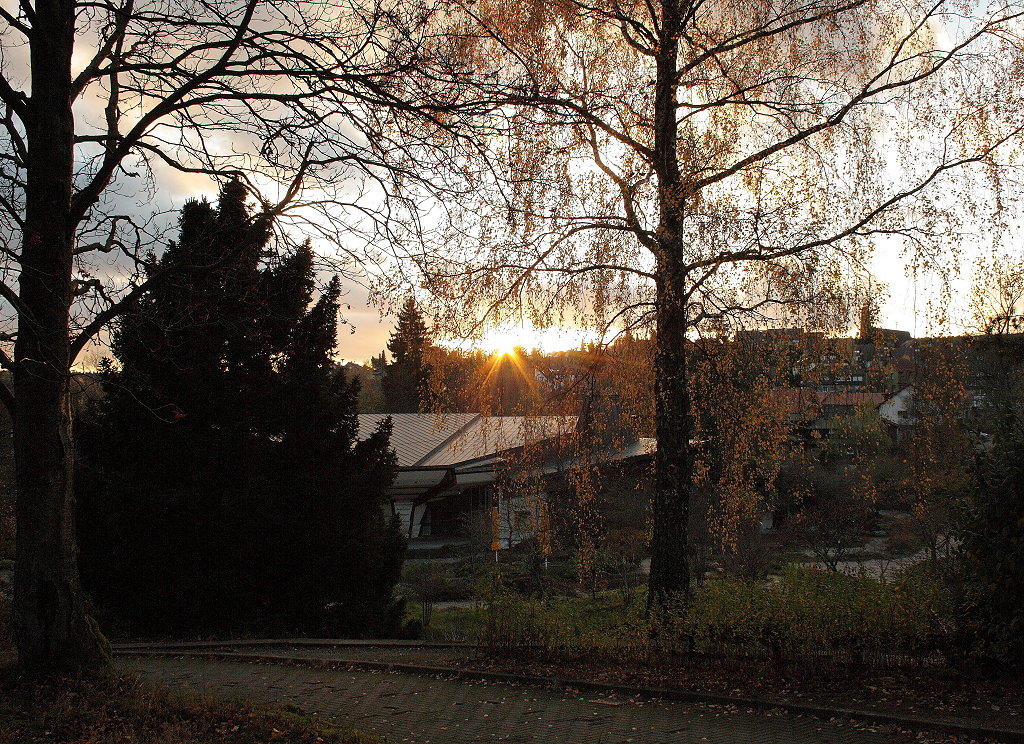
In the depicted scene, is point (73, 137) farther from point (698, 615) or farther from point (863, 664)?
point (863, 664)

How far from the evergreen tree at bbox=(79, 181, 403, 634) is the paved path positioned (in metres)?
4.33

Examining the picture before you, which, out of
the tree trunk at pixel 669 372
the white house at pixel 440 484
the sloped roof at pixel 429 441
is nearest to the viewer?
the tree trunk at pixel 669 372

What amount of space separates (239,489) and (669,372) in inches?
302

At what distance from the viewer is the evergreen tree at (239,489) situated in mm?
12523

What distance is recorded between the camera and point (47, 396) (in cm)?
580

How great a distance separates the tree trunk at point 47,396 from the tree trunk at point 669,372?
6168 millimetres

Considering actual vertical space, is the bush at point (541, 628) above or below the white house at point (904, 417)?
below

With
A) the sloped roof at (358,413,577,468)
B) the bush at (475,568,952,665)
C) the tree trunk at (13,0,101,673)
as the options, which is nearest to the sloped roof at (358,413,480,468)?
the sloped roof at (358,413,577,468)

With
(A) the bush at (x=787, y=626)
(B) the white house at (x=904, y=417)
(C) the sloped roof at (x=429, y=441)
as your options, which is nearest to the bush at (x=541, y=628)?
(A) the bush at (x=787, y=626)

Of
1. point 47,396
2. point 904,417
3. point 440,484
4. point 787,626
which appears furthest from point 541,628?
point 904,417

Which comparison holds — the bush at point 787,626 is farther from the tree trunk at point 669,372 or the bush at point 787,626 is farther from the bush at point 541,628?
the tree trunk at point 669,372

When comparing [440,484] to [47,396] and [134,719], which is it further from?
[134,719]

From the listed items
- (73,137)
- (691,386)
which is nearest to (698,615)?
(691,386)

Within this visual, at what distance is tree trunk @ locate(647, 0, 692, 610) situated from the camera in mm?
9289
